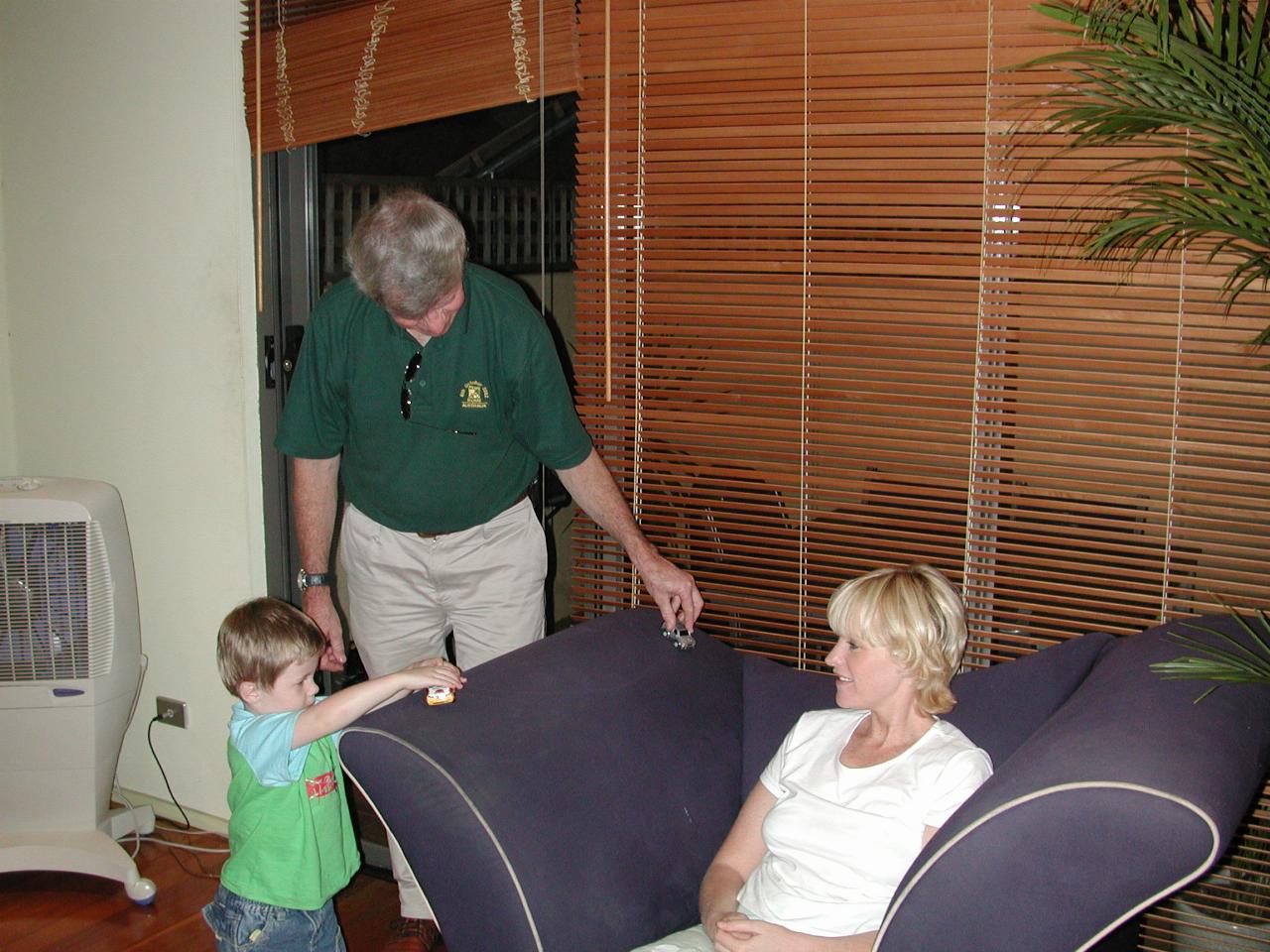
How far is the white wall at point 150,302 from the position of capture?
3.01 meters

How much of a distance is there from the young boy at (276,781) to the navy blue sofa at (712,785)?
0.23 m

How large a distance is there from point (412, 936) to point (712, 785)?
925mm

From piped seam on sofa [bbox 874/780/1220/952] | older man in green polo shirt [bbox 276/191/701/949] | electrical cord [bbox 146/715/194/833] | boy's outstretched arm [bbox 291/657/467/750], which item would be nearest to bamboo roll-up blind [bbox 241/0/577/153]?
older man in green polo shirt [bbox 276/191/701/949]

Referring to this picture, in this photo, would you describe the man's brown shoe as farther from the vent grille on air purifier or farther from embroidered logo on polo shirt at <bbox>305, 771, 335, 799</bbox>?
the vent grille on air purifier

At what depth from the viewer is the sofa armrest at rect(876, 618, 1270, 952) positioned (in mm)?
1362

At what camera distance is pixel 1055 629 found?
2.21 m

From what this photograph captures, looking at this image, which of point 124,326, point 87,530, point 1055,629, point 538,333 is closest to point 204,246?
point 124,326

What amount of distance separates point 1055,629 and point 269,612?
1.40 metres

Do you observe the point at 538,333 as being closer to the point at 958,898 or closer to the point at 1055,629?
the point at 1055,629

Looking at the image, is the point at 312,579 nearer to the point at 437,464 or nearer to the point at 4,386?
the point at 437,464

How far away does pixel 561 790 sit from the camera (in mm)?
1811

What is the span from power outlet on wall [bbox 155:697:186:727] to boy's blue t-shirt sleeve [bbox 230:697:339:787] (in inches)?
55.0

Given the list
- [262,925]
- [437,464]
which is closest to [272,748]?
→ [262,925]

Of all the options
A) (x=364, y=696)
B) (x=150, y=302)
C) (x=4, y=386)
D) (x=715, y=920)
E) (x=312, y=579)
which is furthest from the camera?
(x=4, y=386)
